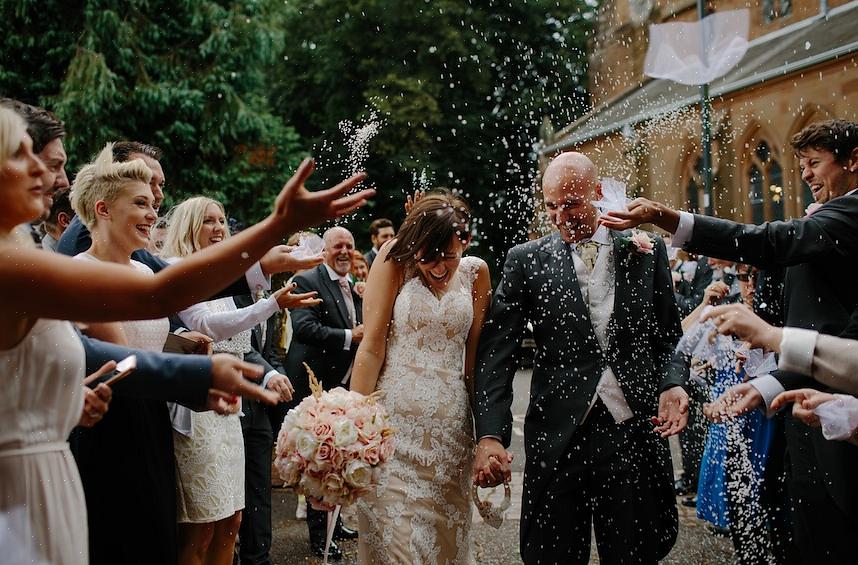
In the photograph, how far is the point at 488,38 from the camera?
2697cm

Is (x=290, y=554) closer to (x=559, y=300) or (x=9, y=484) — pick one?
(x=559, y=300)

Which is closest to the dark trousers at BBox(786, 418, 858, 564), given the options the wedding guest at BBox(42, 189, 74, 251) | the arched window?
the wedding guest at BBox(42, 189, 74, 251)

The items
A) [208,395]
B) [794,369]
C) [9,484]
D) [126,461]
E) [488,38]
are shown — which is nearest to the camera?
[9,484]

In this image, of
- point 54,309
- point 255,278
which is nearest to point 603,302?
point 255,278

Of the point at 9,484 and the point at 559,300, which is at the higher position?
the point at 559,300

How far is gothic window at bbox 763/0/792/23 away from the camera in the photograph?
953 inches

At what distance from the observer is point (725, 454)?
6348 millimetres

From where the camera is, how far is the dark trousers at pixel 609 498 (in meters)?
3.88

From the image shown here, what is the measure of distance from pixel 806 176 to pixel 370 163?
71.4 ft

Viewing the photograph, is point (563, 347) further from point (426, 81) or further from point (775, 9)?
point (775, 9)

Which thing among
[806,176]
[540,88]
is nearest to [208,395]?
[806,176]

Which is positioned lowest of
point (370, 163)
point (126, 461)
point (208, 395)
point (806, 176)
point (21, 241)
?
point (126, 461)

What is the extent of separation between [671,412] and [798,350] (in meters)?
1.07

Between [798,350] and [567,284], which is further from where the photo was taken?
[567,284]
